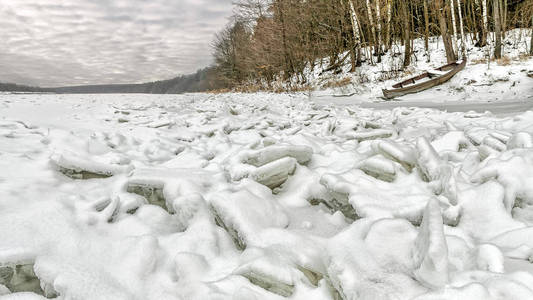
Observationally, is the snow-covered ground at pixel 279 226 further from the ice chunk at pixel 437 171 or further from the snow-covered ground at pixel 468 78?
the snow-covered ground at pixel 468 78

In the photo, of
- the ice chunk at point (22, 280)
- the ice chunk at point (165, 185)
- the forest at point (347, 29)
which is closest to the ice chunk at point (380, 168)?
the ice chunk at point (165, 185)

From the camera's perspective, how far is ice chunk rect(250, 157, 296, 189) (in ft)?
5.51

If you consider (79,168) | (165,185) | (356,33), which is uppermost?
(356,33)

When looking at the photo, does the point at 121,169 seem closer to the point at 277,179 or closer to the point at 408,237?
the point at 277,179

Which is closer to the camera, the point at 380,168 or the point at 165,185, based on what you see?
the point at 165,185

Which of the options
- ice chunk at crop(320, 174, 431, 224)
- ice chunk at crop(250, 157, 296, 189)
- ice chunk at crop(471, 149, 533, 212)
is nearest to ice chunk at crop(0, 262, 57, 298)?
ice chunk at crop(250, 157, 296, 189)

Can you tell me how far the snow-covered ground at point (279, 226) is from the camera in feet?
2.98

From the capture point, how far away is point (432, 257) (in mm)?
829

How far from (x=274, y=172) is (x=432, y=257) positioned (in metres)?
0.97

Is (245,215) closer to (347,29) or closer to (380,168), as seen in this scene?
(380,168)

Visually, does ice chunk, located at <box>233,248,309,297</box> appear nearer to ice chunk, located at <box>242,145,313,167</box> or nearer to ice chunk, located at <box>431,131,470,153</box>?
ice chunk, located at <box>242,145,313,167</box>

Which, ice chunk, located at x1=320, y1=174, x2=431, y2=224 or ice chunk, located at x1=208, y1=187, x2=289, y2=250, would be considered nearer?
ice chunk, located at x1=208, y1=187, x2=289, y2=250

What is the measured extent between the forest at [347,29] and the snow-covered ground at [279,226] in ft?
43.1

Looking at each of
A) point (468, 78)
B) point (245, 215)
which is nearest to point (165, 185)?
point (245, 215)
